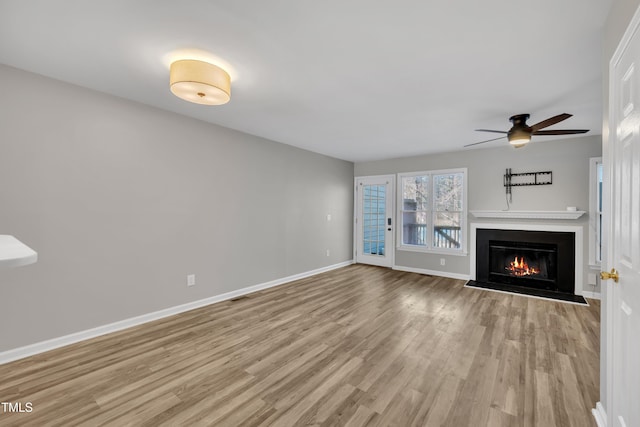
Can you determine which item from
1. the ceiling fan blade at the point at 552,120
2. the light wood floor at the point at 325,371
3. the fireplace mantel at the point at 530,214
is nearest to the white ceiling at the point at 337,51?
the ceiling fan blade at the point at 552,120

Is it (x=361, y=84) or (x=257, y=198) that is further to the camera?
(x=257, y=198)

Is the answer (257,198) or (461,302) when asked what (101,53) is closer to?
(257,198)

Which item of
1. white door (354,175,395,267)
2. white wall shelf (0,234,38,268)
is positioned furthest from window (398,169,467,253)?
white wall shelf (0,234,38,268)

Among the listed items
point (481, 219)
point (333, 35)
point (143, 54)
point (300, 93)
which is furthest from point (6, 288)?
point (481, 219)

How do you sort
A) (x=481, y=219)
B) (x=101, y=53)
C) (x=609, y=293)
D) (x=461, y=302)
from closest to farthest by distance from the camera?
1. (x=609, y=293)
2. (x=101, y=53)
3. (x=461, y=302)
4. (x=481, y=219)

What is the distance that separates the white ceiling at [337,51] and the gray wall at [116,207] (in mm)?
320

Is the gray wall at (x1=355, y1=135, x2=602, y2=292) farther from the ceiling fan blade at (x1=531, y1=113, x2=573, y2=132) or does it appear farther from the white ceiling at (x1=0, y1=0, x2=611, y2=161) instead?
the ceiling fan blade at (x1=531, y1=113, x2=573, y2=132)

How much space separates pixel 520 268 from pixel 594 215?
4.33ft

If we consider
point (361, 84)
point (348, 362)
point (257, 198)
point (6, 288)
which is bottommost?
point (348, 362)

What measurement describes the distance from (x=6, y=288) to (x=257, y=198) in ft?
9.27

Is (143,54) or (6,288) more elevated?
(143,54)

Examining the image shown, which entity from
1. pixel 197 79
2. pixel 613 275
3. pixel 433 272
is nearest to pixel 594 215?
pixel 433 272

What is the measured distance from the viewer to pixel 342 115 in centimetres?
345

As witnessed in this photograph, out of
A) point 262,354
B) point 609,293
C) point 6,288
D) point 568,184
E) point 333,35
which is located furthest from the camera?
point 568,184
